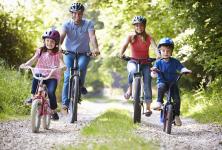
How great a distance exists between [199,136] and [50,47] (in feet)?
10.4

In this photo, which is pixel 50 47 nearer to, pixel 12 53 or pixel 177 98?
pixel 177 98

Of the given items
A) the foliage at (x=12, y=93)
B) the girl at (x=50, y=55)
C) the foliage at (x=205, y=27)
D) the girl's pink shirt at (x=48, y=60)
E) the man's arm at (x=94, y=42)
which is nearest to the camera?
the girl at (x=50, y=55)

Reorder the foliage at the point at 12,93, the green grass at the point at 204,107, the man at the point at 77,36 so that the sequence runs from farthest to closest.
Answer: the green grass at the point at 204,107 < the foliage at the point at 12,93 < the man at the point at 77,36

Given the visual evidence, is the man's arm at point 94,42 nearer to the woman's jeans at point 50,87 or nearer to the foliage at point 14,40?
the woman's jeans at point 50,87

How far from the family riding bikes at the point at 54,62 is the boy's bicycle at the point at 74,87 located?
5 centimetres

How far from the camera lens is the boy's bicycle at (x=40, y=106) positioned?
8750 mm

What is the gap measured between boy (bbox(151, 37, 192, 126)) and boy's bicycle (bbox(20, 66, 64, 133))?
6.57ft

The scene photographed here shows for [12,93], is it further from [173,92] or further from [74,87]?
[173,92]

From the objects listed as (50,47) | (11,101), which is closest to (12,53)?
(11,101)

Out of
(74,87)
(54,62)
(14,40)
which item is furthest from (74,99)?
(14,40)

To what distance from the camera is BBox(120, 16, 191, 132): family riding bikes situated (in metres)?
9.72

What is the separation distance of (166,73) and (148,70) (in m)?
1.12

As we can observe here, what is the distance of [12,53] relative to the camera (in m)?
17.2

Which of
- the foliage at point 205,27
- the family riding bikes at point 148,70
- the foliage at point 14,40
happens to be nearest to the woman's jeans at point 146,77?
the family riding bikes at point 148,70
